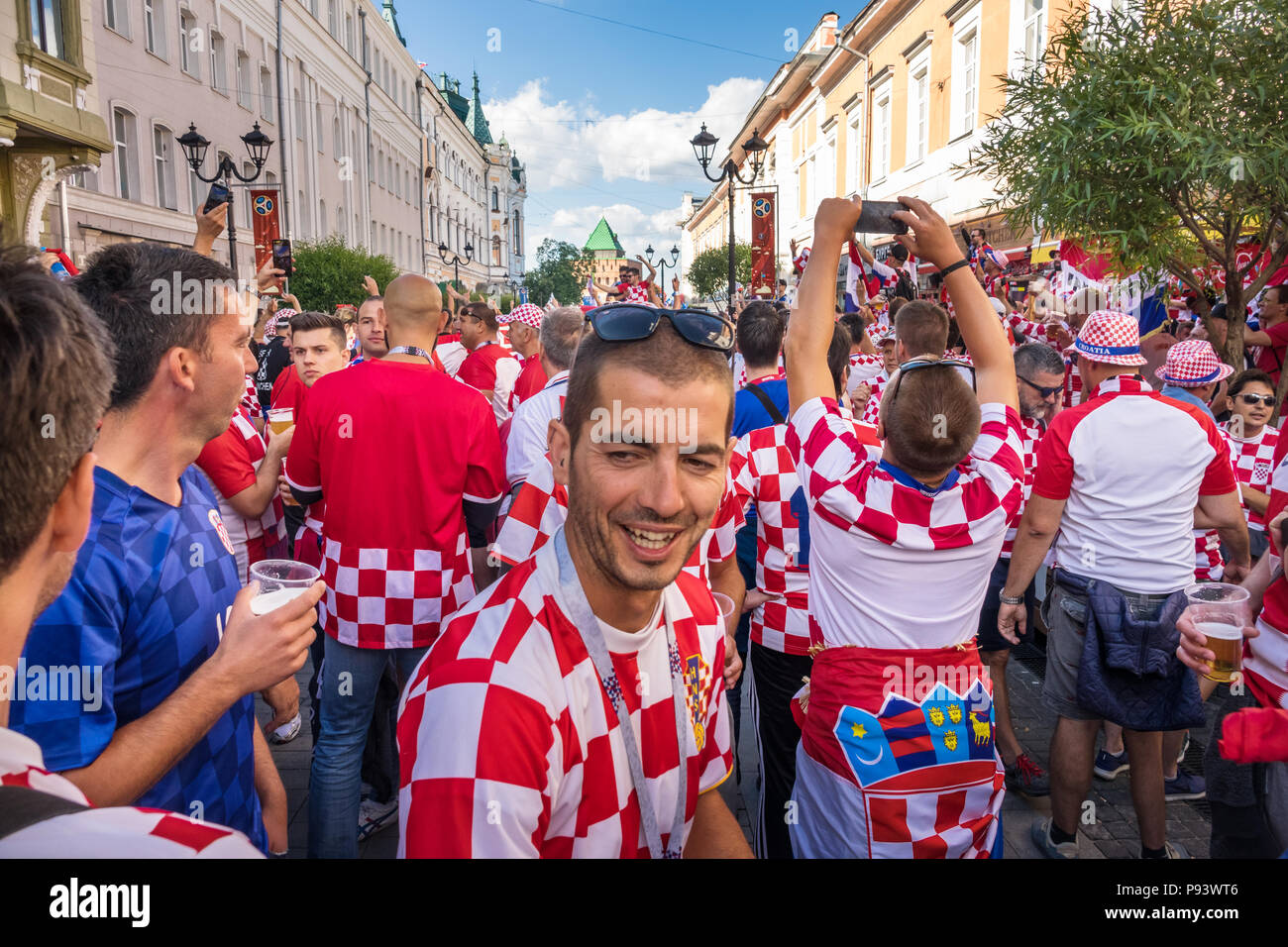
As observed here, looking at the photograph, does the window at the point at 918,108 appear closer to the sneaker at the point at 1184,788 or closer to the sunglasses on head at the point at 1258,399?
the sunglasses on head at the point at 1258,399

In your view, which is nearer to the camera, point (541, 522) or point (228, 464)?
point (541, 522)

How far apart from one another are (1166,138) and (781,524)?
423 centimetres

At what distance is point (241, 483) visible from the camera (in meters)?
3.50

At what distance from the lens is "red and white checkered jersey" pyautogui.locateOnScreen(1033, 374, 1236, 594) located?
334cm

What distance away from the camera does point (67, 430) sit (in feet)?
3.28

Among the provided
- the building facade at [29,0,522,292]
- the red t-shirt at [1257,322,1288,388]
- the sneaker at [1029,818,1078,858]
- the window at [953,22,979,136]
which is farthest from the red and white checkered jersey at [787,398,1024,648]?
the window at [953,22,979,136]

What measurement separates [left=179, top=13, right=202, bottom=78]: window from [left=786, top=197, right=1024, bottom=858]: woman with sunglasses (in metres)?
Result: 22.6

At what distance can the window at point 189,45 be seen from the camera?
63.5ft

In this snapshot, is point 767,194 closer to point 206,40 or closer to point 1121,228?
point 1121,228

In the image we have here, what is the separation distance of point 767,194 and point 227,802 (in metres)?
14.5

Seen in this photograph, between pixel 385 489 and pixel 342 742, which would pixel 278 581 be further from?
pixel 342 742

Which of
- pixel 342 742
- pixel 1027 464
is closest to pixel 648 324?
pixel 342 742

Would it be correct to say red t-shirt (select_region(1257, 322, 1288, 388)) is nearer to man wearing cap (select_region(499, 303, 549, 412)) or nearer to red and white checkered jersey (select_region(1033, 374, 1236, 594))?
red and white checkered jersey (select_region(1033, 374, 1236, 594))
